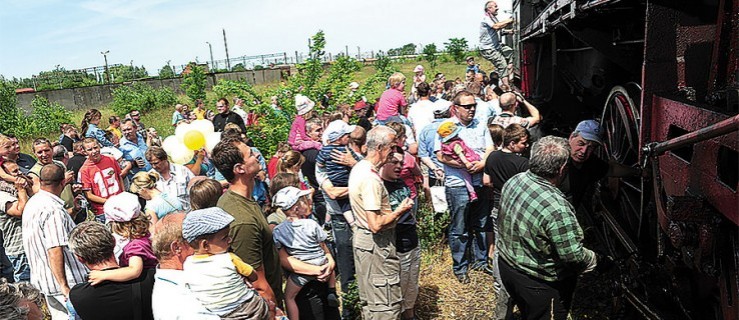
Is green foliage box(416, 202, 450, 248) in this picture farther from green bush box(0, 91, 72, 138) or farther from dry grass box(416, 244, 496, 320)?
green bush box(0, 91, 72, 138)

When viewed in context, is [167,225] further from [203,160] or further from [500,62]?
[500,62]

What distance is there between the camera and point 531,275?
11.4 ft

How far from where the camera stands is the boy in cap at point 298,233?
3785mm

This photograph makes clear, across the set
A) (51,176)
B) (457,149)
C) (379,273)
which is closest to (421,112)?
(457,149)

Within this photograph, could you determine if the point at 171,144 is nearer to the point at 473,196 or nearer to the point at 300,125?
the point at 300,125

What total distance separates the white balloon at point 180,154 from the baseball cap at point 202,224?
121 inches

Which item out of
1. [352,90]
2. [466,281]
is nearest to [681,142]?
[466,281]

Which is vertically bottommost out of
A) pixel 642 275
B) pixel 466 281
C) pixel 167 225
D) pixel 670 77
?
pixel 466 281

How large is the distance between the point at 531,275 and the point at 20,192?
4.78m

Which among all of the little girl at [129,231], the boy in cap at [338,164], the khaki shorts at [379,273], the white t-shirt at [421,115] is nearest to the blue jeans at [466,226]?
the boy in cap at [338,164]

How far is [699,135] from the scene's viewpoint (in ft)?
7.39

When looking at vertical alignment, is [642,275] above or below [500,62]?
below

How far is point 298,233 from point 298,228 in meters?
0.04

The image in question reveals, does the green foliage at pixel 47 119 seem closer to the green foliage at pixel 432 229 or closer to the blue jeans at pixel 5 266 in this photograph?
the blue jeans at pixel 5 266
